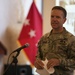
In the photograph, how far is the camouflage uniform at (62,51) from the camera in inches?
67.0

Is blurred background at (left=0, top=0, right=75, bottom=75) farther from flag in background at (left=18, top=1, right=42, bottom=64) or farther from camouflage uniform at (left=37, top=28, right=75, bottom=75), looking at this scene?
camouflage uniform at (left=37, top=28, right=75, bottom=75)

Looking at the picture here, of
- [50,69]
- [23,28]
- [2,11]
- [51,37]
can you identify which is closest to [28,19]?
[23,28]

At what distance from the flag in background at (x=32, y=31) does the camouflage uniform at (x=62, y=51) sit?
1.42m

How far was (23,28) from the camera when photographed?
331 centimetres

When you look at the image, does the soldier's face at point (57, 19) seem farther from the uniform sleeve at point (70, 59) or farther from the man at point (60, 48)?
the uniform sleeve at point (70, 59)

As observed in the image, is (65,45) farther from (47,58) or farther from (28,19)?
(28,19)

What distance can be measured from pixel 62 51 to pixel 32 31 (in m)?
1.57

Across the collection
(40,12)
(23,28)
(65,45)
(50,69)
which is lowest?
(50,69)

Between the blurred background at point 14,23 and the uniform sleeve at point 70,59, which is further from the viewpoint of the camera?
the blurred background at point 14,23

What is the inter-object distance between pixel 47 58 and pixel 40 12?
1696 millimetres

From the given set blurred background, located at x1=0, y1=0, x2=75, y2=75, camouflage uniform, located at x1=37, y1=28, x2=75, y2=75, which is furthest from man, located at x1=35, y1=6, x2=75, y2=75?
blurred background, located at x1=0, y1=0, x2=75, y2=75

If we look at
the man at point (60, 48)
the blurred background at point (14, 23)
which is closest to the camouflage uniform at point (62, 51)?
the man at point (60, 48)

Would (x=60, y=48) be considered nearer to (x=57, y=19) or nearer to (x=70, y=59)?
(x=70, y=59)

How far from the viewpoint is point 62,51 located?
5.74 ft
